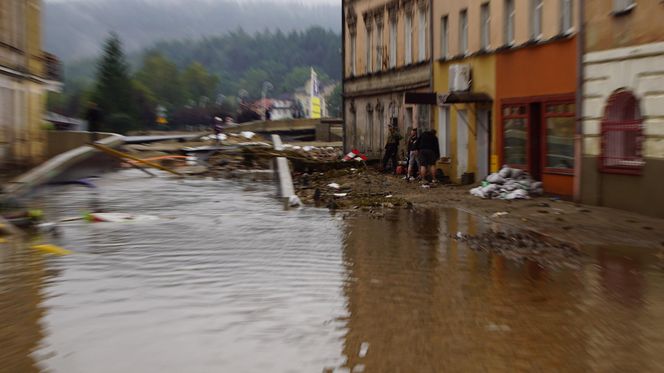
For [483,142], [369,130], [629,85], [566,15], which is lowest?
[483,142]

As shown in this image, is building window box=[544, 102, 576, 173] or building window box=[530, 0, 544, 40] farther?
building window box=[530, 0, 544, 40]

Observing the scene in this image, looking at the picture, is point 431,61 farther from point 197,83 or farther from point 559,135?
point 197,83

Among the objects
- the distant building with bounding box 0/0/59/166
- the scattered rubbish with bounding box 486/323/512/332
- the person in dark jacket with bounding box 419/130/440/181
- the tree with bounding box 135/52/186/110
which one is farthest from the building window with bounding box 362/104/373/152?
the tree with bounding box 135/52/186/110

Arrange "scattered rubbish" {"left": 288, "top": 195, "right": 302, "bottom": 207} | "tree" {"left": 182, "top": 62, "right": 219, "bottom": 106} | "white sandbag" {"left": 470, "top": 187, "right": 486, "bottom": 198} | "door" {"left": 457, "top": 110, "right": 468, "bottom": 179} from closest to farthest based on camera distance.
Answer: "scattered rubbish" {"left": 288, "top": 195, "right": 302, "bottom": 207}
"white sandbag" {"left": 470, "top": 187, "right": 486, "bottom": 198}
"door" {"left": 457, "top": 110, "right": 468, "bottom": 179}
"tree" {"left": 182, "top": 62, "right": 219, "bottom": 106}

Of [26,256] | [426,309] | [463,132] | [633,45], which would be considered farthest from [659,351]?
[463,132]

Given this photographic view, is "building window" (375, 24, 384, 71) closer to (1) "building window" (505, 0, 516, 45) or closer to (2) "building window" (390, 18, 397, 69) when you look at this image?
(2) "building window" (390, 18, 397, 69)

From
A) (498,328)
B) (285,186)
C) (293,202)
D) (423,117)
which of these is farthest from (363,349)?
(423,117)

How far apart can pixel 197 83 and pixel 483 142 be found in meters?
153

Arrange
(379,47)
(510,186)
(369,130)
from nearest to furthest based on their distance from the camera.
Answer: (510,186) → (379,47) → (369,130)

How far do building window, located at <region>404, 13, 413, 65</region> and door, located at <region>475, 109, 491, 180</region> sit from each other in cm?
738

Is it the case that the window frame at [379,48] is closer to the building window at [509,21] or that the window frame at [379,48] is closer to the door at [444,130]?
the door at [444,130]

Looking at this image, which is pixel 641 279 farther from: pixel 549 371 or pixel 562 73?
pixel 562 73

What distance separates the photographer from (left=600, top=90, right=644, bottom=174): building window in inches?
588

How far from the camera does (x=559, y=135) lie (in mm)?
18531
